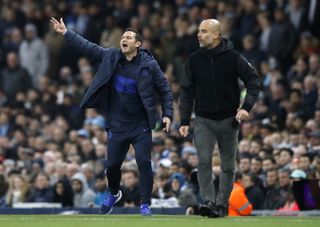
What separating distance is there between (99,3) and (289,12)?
228 inches

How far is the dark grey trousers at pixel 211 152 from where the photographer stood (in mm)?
15562

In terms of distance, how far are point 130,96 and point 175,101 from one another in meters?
9.12

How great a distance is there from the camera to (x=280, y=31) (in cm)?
2509

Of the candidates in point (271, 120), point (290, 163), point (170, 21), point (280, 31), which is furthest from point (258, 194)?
point (170, 21)

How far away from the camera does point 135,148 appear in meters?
15.8

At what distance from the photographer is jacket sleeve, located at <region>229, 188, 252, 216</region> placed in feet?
58.0

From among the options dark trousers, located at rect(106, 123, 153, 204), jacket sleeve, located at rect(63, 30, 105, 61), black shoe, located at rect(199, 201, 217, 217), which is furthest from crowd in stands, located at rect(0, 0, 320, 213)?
jacket sleeve, located at rect(63, 30, 105, 61)

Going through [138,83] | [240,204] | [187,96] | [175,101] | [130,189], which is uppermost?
[175,101]

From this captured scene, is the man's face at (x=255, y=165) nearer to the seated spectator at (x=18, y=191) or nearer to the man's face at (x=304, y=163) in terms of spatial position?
the man's face at (x=304, y=163)

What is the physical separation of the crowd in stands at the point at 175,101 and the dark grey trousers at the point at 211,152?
3.00 meters

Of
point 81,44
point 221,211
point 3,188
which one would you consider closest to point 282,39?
point 3,188

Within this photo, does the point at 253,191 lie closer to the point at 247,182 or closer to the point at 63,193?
the point at 247,182

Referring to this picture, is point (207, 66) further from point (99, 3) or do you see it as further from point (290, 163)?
point (99, 3)

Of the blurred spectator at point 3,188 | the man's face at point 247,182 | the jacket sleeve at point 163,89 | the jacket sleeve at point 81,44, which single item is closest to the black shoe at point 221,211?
the jacket sleeve at point 163,89
